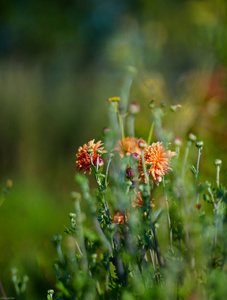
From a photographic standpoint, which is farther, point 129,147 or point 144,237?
point 129,147

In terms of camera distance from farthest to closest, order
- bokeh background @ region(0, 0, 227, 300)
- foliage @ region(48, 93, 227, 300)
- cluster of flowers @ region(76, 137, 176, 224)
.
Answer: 1. bokeh background @ region(0, 0, 227, 300)
2. cluster of flowers @ region(76, 137, 176, 224)
3. foliage @ region(48, 93, 227, 300)

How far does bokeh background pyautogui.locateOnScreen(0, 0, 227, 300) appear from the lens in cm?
141

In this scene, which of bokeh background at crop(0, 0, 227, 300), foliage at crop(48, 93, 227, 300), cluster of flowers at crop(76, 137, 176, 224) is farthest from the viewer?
bokeh background at crop(0, 0, 227, 300)

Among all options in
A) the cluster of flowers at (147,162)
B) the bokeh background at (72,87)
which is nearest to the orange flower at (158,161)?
the cluster of flowers at (147,162)

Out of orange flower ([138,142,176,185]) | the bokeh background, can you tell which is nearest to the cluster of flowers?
orange flower ([138,142,176,185])

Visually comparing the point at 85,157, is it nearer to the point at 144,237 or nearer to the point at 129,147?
the point at 129,147

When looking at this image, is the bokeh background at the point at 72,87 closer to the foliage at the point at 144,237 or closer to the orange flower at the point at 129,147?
the orange flower at the point at 129,147

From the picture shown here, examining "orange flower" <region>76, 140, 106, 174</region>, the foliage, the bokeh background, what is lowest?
the foliage

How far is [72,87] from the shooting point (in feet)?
12.8

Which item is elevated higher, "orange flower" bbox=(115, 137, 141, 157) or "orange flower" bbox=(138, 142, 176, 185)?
"orange flower" bbox=(115, 137, 141, 157)

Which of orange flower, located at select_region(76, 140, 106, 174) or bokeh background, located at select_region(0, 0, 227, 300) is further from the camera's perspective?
bokeh background, located at select_region(0, 0, 227, 300)

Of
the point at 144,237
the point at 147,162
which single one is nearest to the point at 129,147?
the point at 147,162

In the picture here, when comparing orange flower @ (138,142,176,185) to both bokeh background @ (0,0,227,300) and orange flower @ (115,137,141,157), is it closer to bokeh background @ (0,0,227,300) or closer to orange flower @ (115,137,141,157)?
orange flower @ (115,137,141,157)

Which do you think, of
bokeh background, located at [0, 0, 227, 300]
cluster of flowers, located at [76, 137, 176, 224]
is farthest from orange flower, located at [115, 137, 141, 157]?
bokeh background, located at [0, 0, 227, 300]
